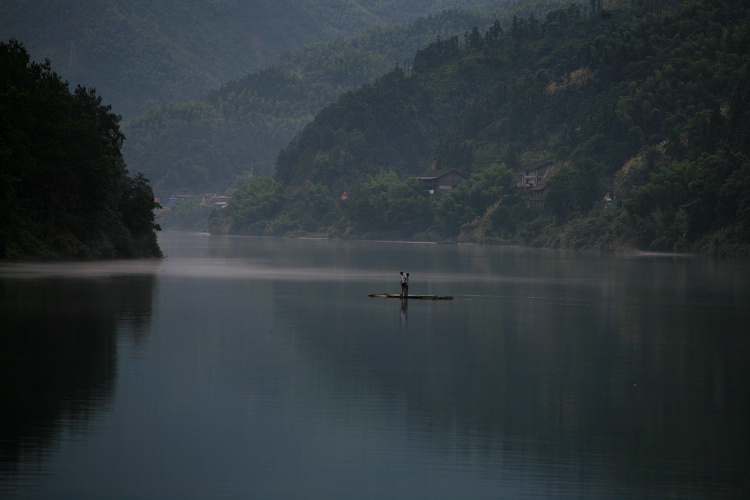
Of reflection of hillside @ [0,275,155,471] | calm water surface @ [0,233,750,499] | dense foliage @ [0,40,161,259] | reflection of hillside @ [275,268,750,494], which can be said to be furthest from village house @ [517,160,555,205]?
reflection of hillside @ [0,275,155,471]

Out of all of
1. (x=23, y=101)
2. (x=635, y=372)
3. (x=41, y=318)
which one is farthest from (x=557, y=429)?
(x=23, y=101)

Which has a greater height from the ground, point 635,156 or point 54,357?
point 635,156

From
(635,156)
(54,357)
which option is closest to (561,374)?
(54,357)

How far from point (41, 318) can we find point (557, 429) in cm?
2073

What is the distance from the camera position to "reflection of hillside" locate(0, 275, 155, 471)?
1767cm

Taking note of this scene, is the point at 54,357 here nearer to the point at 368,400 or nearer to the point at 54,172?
the point at 368,400

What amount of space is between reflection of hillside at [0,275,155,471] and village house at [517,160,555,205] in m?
127

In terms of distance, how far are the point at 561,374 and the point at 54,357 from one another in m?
12.3

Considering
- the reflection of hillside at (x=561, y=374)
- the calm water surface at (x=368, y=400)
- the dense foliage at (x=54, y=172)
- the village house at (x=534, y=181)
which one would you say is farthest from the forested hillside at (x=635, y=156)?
the calm water surface at (x=368, y=400)

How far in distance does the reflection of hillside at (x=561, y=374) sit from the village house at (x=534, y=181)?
123522 millimetres

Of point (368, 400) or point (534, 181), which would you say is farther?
point (534, 181)

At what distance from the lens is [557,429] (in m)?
18.5

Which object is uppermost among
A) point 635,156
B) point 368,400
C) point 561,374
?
point 635,156

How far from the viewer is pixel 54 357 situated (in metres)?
25.1
